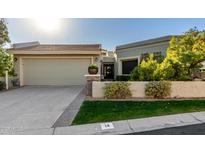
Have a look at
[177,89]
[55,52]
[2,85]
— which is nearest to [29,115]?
[177,89]

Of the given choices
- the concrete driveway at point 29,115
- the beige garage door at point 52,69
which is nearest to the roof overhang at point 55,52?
the beige garage door at point 52,69

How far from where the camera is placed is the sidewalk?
5.53 metres

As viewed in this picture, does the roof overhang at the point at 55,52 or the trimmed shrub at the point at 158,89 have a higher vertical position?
the roof overhang at the point at 55,52

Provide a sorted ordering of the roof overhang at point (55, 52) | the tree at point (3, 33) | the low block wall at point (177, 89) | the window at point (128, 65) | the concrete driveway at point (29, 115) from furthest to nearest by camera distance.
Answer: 1. the window at point (128, 65)
2. the roof overhang at point (55, 52)
3. the tree at point (3, 33)
4. the low block wall at point (177, 89)
5. the concrete driveway at point (29, 115)

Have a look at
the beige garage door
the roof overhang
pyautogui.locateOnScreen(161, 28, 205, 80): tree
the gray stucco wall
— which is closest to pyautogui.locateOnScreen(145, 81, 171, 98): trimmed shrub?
pyautogui.locateOnScreen(161, 28, 205, 80): tree

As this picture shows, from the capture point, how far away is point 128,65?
22.2 metres

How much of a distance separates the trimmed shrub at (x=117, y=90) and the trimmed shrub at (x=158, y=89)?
1.03m

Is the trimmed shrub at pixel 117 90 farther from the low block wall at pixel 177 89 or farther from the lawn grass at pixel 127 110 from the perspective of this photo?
the lawn grass at pixel 127 110

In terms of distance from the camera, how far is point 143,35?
21.7 m

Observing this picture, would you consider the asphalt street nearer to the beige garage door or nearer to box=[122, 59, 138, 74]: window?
the beige garage door

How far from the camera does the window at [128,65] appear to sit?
21.6 m
